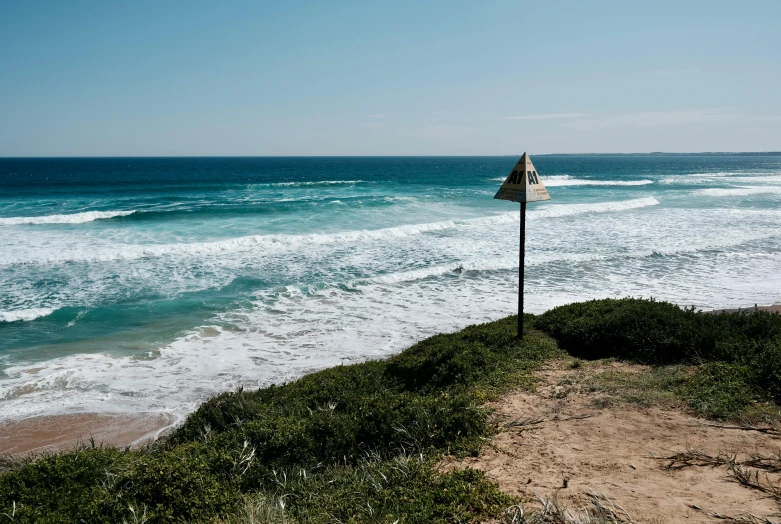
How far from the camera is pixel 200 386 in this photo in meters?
9.20

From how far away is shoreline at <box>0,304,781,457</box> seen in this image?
727 cm

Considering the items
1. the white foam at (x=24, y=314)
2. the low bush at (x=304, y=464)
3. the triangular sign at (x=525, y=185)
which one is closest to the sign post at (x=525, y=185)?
the triangular sign at (x=525, y=185)

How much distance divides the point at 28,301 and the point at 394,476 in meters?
13.8

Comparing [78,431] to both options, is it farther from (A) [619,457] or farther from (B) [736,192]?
(B) [736,192]

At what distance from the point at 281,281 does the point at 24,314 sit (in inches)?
266

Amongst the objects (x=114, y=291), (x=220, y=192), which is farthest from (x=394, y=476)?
(x=220, y=192)

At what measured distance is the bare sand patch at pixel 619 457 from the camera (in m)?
3.91

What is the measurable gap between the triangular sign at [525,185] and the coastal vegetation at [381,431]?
94.7 inches

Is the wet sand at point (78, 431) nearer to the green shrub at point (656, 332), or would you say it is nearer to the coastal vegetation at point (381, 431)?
the coastal vegetation at point (381, 431)

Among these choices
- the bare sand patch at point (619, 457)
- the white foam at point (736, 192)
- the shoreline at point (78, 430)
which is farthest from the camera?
the white foam at point (736, 192)

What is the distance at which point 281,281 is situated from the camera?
16.5 meters

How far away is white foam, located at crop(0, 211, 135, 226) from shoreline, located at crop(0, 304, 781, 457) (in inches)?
991

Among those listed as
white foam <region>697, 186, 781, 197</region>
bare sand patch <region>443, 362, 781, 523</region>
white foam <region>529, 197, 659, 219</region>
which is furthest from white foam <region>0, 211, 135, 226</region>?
white foam <region>697, 186, 781, 197</region>

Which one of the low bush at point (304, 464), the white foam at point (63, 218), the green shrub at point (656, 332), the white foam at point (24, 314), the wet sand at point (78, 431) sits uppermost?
the white foam at point (63, 218)
